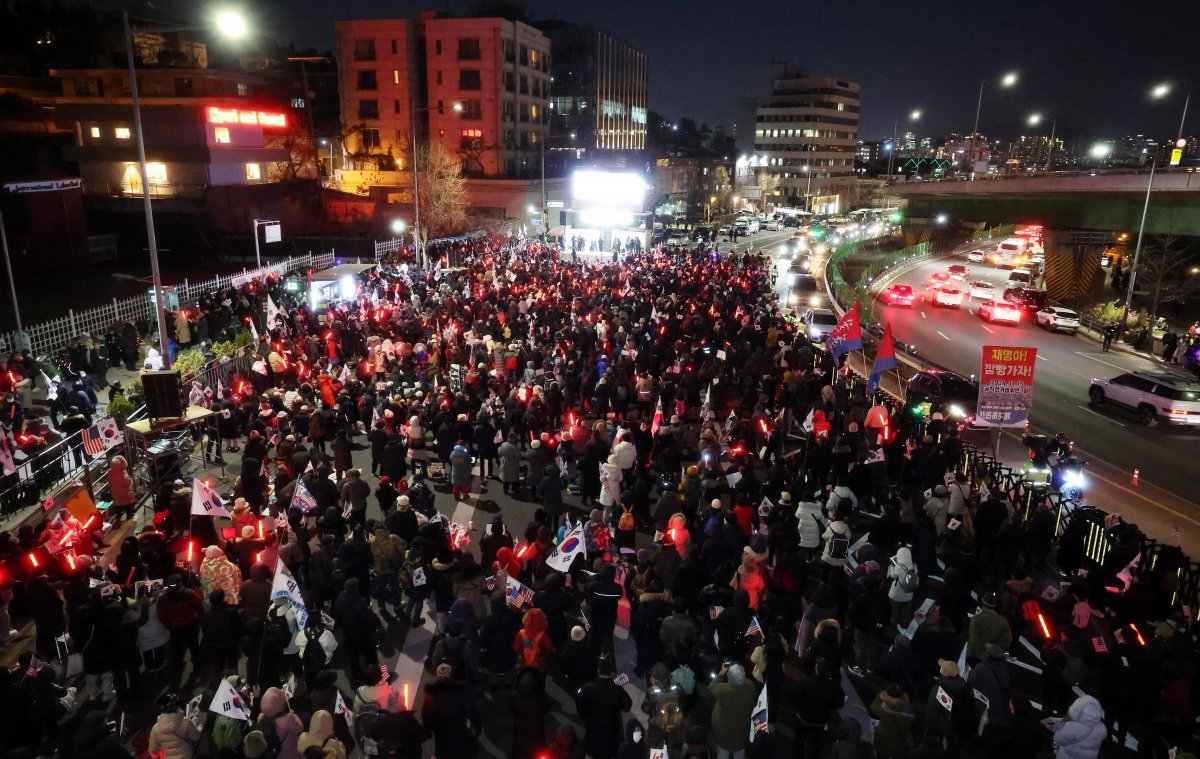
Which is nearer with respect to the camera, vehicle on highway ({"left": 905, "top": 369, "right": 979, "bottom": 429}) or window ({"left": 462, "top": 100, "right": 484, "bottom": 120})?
vehicle on highway ({"left": 905, "top": 369, "right": 979, "bottom": 429})

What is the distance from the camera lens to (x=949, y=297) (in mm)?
38812

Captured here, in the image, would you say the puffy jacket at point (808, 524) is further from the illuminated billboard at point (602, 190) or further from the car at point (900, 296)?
the illuminated billboard at point (602, 190)

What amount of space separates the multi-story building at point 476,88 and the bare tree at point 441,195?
9.27 meters

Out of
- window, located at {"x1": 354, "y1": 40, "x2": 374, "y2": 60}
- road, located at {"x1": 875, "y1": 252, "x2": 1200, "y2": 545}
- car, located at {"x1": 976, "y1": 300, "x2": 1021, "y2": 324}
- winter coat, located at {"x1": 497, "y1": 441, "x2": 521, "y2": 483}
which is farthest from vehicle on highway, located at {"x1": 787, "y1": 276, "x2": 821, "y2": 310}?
window, located at {"x1": 354, "y1": 40, "x2": 374, "y2": 60}

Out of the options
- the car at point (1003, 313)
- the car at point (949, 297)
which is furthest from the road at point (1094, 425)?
the car at point (949, 297)

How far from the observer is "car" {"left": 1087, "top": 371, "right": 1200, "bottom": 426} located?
19102 millimetres

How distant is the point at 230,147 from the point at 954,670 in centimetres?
5489

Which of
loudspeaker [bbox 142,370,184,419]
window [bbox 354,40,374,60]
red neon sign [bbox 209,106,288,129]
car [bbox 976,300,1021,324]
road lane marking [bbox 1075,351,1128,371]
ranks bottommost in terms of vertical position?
road lane marking [bbox 1075,351,1128,371]

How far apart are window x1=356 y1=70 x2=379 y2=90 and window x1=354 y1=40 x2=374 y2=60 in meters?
1.27

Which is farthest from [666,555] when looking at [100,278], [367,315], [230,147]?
[230,147]

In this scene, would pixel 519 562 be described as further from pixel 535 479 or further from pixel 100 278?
pixel 100 278

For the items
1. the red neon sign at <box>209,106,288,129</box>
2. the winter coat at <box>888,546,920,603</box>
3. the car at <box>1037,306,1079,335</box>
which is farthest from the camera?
the red neon sign at <box>209,106,288,129</box>

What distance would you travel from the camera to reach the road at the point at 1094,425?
14.9 metres

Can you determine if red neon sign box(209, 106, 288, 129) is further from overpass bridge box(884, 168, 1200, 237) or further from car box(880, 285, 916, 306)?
overpass bridge box(884, 168, 1200, 237)
